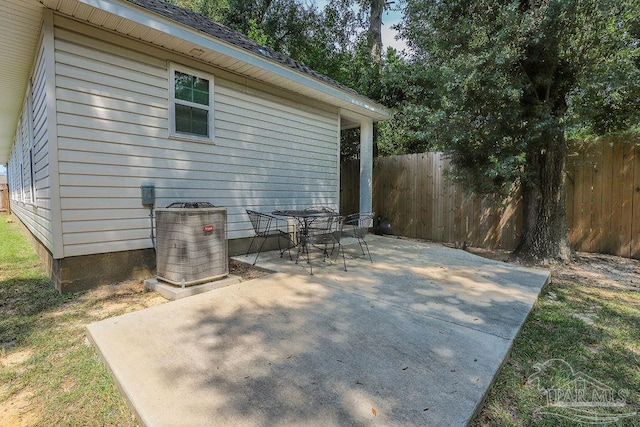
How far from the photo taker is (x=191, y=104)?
4.70 metres

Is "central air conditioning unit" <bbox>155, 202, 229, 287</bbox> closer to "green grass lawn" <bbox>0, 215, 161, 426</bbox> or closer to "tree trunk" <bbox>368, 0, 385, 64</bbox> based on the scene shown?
"green grass lawn" <bbox>0, 215, 161, 426</bbox>

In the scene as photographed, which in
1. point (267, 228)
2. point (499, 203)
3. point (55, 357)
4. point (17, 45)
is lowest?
point (55, 357)

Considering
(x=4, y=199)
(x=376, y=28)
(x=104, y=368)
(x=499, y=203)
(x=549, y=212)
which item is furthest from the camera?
(x=4, y=199)

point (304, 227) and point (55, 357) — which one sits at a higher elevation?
point (304, 227)

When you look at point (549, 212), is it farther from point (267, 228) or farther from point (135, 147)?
point (135, 147)

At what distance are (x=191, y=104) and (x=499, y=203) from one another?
5124 mm

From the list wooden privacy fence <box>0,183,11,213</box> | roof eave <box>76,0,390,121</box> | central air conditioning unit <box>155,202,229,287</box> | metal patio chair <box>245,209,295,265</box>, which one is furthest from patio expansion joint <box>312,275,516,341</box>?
wooden privacy fence <box>0,183,11,213</box>

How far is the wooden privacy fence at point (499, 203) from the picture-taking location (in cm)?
544

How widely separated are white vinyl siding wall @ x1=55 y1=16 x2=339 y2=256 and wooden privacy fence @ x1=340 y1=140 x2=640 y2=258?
11.9ft

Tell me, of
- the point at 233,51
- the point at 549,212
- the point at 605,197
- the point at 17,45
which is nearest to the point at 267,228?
the point at 233,51

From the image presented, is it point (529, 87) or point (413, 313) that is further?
point (529, 87)

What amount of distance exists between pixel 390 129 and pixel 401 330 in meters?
9.64

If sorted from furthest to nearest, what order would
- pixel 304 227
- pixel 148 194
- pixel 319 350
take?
pixel 304 227
pixel 148 194
pixel 319 350

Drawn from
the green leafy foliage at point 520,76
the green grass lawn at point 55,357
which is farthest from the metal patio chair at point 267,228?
the green leafy foliage at point 520,76
